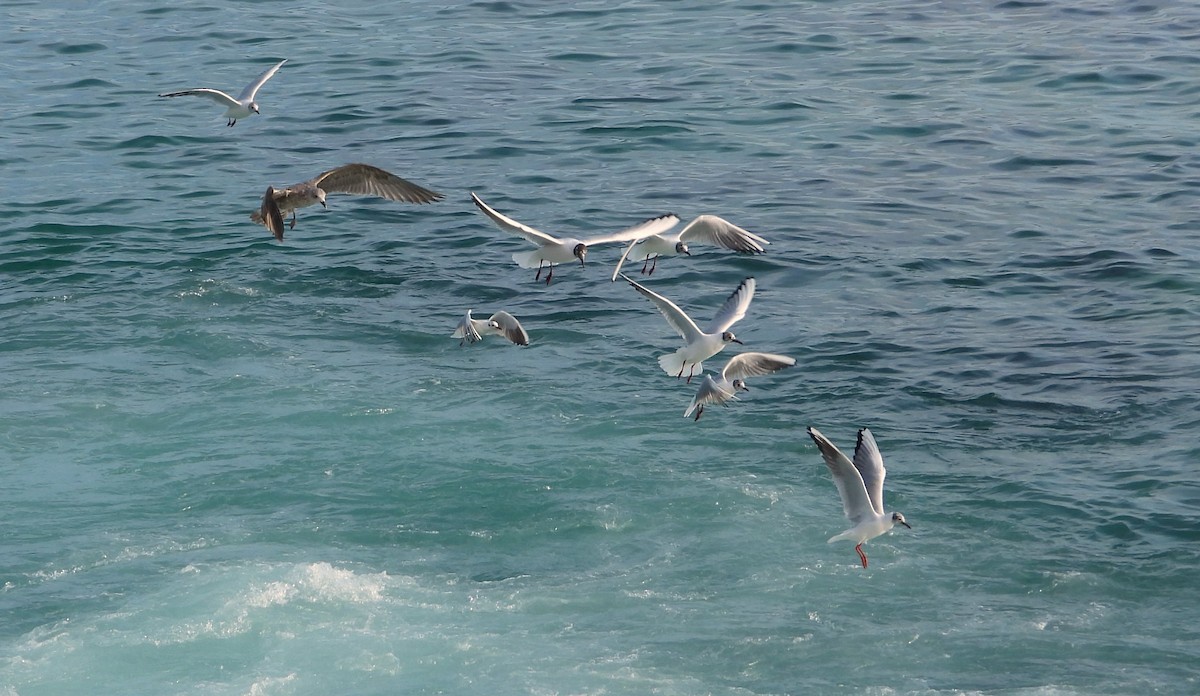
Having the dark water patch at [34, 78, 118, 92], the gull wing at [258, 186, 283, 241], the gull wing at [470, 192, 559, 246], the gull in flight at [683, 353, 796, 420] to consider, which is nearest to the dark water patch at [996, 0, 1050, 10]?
the dark water patch at [34, 78, 118, 92]

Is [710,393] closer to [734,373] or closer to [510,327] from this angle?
[734,373]

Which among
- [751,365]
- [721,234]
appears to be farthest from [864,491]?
[721,234]

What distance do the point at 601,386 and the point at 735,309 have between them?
3174 millimetres

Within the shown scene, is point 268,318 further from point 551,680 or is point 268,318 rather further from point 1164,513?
point 1164,513

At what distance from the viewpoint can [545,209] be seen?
21.2 meters

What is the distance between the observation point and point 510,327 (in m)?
15.7

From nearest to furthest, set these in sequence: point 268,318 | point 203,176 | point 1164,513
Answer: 1. point 1164,513
2. point 268,318
3. point 203,176

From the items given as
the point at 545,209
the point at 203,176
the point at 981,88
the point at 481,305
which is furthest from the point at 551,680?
the point at 981,88

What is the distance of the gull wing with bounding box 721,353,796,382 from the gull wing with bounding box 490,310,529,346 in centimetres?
272

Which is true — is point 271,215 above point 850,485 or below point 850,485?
above

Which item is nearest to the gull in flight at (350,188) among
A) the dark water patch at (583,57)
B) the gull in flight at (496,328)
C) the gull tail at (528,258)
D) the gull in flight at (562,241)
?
the gull tail at (528,258)

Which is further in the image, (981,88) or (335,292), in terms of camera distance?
(981,88)

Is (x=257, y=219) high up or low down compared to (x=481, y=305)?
up

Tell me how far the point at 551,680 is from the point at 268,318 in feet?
25.4
